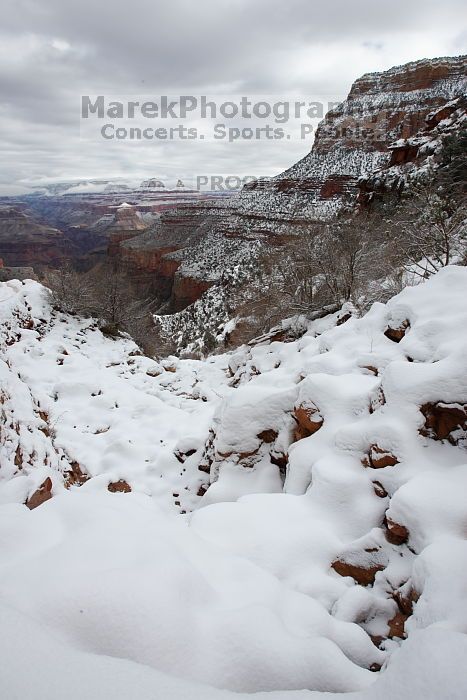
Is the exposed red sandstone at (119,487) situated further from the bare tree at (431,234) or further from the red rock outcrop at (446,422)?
the bare tree at (431,234)

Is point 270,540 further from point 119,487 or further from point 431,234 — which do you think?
point 431,234

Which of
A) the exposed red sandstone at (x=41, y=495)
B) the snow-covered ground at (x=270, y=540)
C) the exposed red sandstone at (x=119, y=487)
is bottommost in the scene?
the exposed red sandstone at (x=119, y=487)

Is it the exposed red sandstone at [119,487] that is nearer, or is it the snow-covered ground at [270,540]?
the snow-covered ground at [270,540]

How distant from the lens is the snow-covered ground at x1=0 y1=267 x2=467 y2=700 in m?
1.93

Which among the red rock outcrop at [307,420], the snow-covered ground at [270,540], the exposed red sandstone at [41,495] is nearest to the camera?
the snow-covered ground at [270,540]

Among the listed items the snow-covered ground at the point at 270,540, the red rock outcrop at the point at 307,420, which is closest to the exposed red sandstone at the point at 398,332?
the snow-covered ground at the point at 270,540

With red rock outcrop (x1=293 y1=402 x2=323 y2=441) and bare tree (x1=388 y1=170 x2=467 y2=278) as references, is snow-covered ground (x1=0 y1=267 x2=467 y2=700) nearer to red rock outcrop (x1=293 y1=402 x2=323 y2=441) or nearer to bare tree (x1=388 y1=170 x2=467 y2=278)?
red rock outcrop (x1=293 y1=402 x2=323 y2=441)

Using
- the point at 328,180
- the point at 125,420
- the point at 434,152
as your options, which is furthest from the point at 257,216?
the point at 125,420

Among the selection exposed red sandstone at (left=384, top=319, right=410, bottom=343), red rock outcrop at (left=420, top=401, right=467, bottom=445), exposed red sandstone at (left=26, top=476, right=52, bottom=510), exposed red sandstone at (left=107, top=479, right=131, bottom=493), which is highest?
exposed red sandstone at (left=384, top=319, right=410, bottom=343)

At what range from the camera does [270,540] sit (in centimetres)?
→ 369

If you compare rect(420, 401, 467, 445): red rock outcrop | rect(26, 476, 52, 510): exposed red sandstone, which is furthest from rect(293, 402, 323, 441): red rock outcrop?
rect(26, 476, 52, 510): exposed red sandstone

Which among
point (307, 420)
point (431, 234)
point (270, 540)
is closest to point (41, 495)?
point (270, 540)

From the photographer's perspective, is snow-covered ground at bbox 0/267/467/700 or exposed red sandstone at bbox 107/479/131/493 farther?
exposed red sandstone at bbox 107/479/131/493

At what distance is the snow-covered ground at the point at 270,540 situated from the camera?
193 cm
